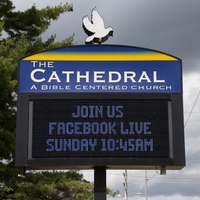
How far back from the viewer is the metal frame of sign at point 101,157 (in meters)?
8.78

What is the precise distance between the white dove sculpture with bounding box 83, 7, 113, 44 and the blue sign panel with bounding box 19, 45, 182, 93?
493 mm

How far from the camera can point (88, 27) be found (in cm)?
1031

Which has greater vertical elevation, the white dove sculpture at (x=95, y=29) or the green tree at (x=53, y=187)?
the white dove sculpture at (x=95, y=29)

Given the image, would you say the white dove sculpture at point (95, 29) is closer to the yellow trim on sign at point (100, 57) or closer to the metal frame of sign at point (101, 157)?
the yellow trim on sign at point (100, 57)

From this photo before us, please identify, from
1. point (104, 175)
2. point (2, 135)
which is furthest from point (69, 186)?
point (104, 175)

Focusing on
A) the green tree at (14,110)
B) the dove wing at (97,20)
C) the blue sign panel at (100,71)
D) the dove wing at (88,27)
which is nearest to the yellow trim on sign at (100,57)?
the blue sign panel at (100,71)

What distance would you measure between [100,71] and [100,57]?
0.30 meters

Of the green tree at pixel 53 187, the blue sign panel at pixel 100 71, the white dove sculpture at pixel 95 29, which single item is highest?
the white dove sculpture at pixel 95 29

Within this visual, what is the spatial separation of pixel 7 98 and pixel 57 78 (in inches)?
273

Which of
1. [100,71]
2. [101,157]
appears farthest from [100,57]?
[101,157]

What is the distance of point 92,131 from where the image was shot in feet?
28.9

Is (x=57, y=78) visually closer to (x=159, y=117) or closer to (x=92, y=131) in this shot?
(x=92, y=131)

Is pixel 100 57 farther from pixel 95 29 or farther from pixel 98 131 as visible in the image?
pixel 98 131

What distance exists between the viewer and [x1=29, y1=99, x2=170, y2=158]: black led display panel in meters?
8.77
